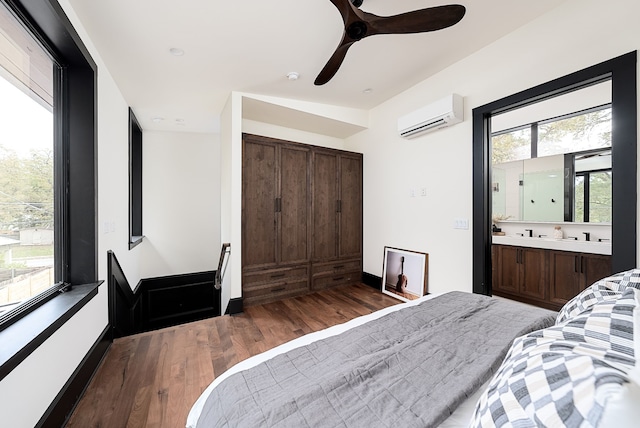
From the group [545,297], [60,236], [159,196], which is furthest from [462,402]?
[159,196]

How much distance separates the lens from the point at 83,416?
1475 mm

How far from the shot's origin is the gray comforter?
0.73 m

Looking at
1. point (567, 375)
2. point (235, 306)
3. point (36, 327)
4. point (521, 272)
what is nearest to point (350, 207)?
point (235, 306)

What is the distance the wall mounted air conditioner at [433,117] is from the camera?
256 cm

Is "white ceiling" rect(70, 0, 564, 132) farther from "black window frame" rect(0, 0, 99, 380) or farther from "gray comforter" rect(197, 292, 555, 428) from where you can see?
"gray comforter" rect(197, 292, 555, 428)

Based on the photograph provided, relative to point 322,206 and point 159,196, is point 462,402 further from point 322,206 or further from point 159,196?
point 159,196

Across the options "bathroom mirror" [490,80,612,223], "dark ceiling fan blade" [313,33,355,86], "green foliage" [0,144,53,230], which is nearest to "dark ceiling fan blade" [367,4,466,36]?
"dark ceiling fan blade" [313,33,355,86]

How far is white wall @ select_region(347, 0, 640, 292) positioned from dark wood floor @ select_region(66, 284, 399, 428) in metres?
0.95

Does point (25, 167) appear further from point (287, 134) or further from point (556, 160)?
point (556, 160)

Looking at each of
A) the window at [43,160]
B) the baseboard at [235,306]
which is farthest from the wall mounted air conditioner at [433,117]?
the window at [43,160]

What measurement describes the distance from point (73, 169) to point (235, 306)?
1936 mm

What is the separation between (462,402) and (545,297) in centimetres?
309

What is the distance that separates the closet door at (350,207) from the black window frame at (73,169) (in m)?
2.78

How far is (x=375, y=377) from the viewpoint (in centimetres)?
89
